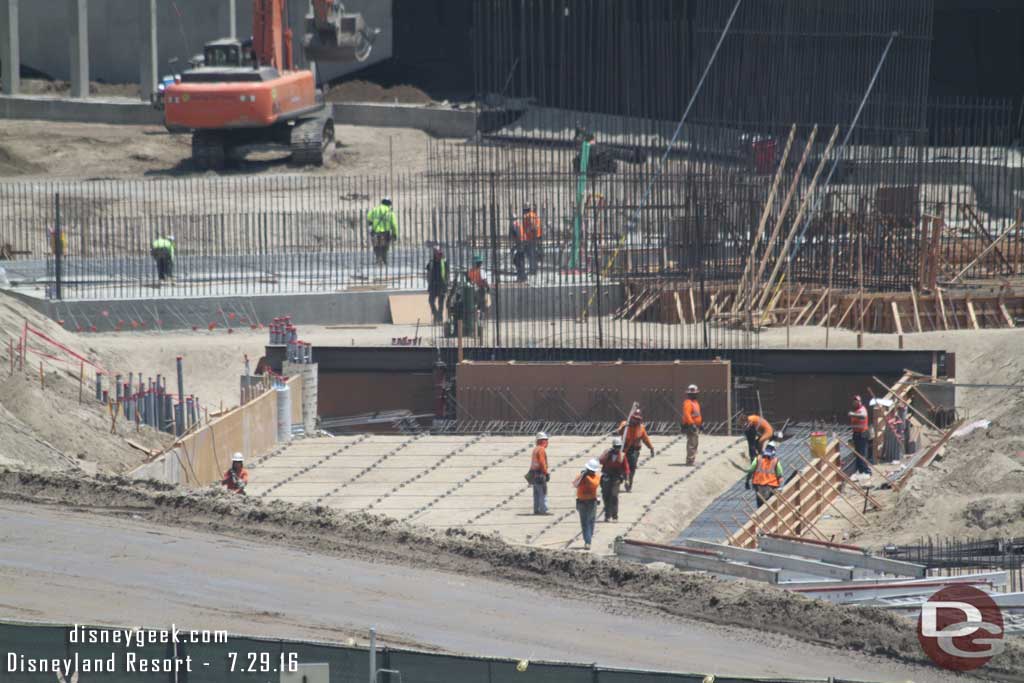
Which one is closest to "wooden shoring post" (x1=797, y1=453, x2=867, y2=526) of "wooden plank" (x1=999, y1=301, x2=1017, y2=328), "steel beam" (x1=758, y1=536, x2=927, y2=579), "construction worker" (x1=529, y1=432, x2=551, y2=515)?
"steel beam" (x1=758, y1=536, x2=927, y2=579)

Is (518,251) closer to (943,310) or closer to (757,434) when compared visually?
(943,310)

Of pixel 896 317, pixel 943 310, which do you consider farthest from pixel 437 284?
pixel 943 310

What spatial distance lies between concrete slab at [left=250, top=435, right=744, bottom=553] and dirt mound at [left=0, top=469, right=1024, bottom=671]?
2.10 m

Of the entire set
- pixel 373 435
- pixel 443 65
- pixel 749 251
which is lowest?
pixel 373 435

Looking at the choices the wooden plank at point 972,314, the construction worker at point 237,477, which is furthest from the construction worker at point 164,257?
the wooden plank at point 972,314

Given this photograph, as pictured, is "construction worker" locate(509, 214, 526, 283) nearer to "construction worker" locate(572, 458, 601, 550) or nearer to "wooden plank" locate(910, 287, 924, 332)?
"wooden plank" locate(910, 287, 924, 332)

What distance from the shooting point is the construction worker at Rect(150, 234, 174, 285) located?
32031 millimetres

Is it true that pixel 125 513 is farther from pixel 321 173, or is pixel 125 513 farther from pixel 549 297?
pixel 321 173

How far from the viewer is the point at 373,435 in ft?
85.9

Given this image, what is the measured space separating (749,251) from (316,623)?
55.2 ft

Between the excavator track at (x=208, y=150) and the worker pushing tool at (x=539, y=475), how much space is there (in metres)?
24.3

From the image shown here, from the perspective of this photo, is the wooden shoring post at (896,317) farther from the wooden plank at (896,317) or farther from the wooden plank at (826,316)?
the wooden plank at (826,316)

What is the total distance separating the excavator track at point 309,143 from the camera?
1671 inches

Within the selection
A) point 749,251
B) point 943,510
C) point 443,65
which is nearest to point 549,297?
point 749,251
